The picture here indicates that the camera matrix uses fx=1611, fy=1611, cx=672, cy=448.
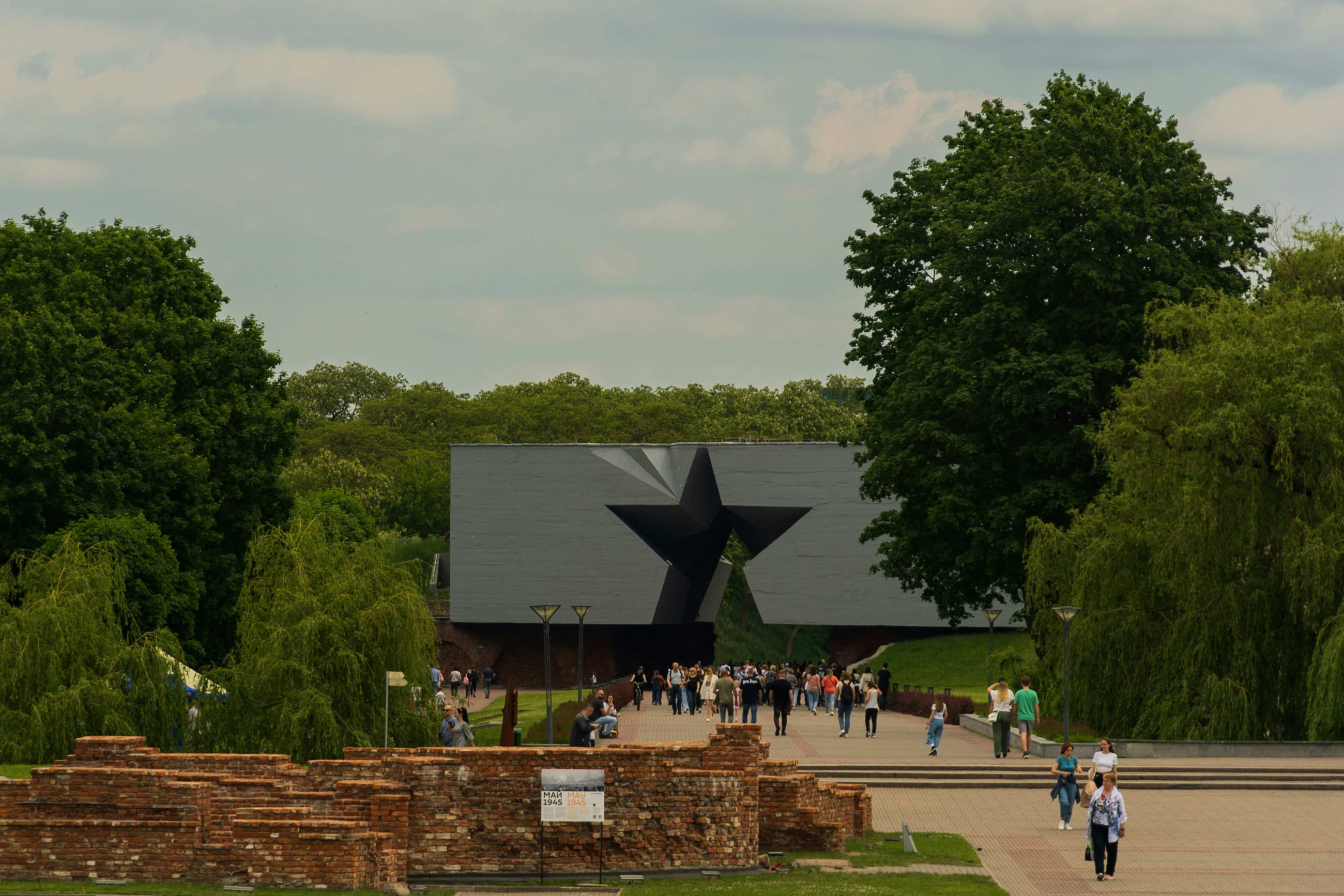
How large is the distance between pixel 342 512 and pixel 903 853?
4632cm

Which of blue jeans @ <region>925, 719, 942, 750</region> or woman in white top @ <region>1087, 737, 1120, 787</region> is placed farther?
blue jeans @ <region>925, 719, 942, 750</region>

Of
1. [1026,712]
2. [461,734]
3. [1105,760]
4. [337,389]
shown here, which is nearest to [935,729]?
[1026,712]

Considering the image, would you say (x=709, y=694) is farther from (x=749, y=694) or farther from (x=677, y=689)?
(x=749, y=694)

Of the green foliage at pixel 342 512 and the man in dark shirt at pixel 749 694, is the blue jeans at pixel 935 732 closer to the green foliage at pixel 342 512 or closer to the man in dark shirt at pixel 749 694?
the man in dark shirt at pixel 749 694

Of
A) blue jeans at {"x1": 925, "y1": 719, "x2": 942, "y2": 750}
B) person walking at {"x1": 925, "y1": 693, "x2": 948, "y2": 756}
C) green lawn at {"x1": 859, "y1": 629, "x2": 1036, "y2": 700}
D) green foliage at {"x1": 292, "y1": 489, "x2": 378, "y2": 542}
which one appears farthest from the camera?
green foliage at {"x1": 292, "y1": 489, "x2": 378, "y2": 542}

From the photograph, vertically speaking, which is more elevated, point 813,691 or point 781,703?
point 781,703

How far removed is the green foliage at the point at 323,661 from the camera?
24.0 m

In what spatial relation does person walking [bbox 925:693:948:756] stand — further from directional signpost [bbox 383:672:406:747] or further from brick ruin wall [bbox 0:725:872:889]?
brick ruin wall [bbox 0:725:872:889]

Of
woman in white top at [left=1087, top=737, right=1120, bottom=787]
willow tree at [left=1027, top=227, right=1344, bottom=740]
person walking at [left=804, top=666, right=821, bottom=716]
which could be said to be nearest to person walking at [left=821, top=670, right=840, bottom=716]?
person walking at [left=804, top=666, right=821, bottom=716]

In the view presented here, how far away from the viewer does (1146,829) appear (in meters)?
20.8

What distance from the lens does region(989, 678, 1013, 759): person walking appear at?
2730 centimetres

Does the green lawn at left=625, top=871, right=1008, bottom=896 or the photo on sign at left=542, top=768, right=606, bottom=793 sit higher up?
the photo on sign at left=542, top=768, right=606, bottom=793

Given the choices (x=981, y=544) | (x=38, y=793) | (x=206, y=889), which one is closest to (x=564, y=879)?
(x=206, y=889)

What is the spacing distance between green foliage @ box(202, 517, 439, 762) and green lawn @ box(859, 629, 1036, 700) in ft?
96.2
